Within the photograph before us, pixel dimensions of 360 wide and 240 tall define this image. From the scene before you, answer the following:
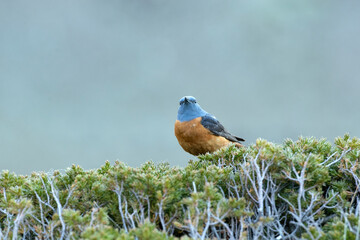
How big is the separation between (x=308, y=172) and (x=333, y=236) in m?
0.62

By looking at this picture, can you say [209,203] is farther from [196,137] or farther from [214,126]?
[214,126]

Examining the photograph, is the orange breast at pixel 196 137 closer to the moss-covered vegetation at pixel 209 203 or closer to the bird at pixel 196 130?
the bird at pixel 196 130

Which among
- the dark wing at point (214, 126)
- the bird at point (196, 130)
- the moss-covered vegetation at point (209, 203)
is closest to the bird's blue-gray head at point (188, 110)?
the bird at point (196, 130)

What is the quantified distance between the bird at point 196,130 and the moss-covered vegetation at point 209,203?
107 inches

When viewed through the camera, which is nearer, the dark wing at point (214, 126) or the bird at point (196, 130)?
the bird at point (196, 130)

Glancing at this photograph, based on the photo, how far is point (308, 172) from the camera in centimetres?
259

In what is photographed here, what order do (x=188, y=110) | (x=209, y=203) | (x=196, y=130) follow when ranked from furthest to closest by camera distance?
1. (x=188, y=110)
2. (x=196, y=130)
3. (x=209, y=203)

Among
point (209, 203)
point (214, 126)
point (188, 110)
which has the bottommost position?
point (209, 203)

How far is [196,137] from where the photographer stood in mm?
5605

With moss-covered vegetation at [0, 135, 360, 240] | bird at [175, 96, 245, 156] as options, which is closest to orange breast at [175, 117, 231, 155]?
bird at [175, 96, 245, 156]

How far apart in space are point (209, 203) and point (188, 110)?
3.68 meters

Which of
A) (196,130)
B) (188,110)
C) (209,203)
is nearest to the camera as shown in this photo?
(209,203)

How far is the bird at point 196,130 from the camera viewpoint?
5625 mm

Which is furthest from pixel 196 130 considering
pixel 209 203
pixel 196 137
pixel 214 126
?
pixel 209 203
